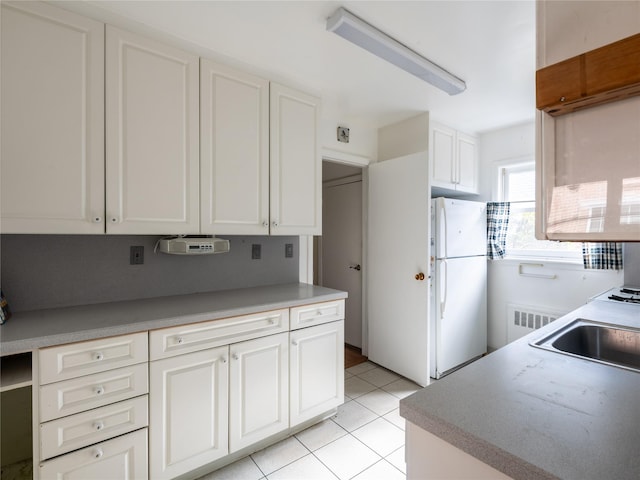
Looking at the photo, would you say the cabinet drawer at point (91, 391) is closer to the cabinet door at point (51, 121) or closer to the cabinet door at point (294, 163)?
the cabinet door at point (51, 121)

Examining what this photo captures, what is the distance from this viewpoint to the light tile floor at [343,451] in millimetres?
1715

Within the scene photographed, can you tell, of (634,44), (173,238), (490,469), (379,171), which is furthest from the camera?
(379,171)

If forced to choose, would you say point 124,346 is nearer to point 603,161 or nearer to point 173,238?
point 173,238

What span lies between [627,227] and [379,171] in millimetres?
2599

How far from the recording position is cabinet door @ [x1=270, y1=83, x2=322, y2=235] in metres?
2.11

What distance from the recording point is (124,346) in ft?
4.60

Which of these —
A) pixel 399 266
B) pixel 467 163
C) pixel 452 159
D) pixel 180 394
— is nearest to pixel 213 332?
pixel 180 394

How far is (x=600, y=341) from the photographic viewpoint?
140 cm

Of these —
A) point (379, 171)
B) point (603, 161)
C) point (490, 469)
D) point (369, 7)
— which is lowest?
point (490, 469)

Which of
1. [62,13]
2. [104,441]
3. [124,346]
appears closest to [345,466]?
[104,441]

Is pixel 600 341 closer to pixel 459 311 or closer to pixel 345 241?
pixel 459 311

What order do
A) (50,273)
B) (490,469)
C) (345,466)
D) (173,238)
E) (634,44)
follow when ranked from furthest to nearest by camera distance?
(173,238) → (345,466) → (50,273) → (490,469) → (634,44)

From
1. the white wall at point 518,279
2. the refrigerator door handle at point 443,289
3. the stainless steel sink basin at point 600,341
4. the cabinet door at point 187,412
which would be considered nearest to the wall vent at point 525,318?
the white wall at point 518,279

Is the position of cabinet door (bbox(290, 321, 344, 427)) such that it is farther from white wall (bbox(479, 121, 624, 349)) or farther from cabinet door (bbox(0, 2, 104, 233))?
white wall (bbox(479, 121, 624, 349))
